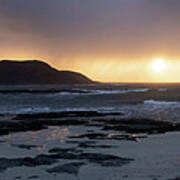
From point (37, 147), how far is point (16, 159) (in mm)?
1698

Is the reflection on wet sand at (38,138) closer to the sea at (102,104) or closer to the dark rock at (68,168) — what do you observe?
the dark rock at (68,168)

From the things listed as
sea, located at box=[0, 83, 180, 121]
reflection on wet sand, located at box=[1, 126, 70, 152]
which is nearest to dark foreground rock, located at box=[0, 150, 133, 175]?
reflection on wet sand, located at box=[1, 126, 70, 152]

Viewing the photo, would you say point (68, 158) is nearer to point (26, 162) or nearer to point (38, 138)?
point (26, 162)

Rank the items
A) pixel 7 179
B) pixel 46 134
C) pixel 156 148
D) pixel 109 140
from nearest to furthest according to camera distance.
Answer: pixel 7 179, pixel 156 148, pixel 109 140, pixel 46 134

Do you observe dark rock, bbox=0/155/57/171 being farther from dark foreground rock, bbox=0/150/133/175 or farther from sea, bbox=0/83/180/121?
sea, bbox=0/83/180/121

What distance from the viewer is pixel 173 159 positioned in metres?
8.01

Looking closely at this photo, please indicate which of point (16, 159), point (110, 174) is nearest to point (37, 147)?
point (16, 159)

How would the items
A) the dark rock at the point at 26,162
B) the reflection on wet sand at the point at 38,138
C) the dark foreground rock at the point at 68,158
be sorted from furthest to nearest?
the reflection on wet sand at the point at 38,138 → the dark rock at the point at 26,162 → the dark foreground rock at the point at 68,158

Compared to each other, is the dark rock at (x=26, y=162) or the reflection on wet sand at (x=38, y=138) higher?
the dark rock at (x=26, y=162)

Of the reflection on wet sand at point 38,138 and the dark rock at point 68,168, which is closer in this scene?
the dark rock at point 68,168

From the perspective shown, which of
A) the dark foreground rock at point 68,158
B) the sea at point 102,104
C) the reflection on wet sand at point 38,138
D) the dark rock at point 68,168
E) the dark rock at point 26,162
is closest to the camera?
the dark rock at point 68,168

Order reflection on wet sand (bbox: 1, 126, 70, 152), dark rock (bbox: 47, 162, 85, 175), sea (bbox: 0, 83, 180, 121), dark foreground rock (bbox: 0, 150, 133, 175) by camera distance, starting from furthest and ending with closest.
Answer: sea (bbox: 0, 83, 180, 121) → reflection on wet sand (bbox: 1, 126, 70, 152) → dark foreground rock (bbox: 0, 150, 133, 175) → dark rock (bbox: 47, 162, 85, 175)

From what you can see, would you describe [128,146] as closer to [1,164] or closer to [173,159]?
[173,159]

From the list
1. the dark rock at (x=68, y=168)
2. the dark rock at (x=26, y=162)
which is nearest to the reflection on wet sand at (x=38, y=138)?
the dark rock at (x=26, y=162)
